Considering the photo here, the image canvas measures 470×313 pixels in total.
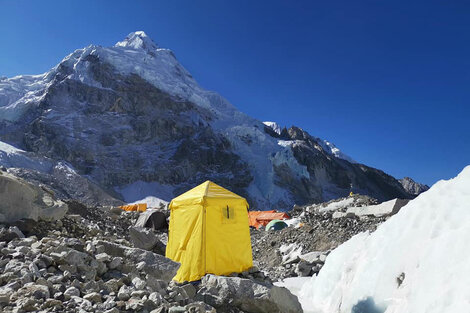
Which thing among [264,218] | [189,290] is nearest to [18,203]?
[189,290]

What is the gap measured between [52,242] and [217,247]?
12.3ft

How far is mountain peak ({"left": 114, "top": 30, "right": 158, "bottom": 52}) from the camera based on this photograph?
117000 millimetres

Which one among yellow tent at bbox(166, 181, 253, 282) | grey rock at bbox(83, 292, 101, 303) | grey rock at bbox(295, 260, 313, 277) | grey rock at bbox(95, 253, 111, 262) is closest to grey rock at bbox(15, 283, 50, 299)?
grey rock at bbox(83, 292, 101, 303)

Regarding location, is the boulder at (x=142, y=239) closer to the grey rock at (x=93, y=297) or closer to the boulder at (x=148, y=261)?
the boulder at (x=148, y=261)

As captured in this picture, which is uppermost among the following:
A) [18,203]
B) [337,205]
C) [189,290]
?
[337,205]

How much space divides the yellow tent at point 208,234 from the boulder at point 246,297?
2.30 m

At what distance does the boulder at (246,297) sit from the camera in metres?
4.46

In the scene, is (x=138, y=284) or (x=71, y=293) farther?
(x=138, y=284)

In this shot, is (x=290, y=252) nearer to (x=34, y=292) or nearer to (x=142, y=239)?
(x=142, y=239)

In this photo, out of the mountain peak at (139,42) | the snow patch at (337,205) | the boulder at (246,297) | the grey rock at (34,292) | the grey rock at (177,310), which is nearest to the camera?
the grey rock at (34,292)

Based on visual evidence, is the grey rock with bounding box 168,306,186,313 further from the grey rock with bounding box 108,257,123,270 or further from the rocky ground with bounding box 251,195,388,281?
the rocky ground with bounding box 251,195,388,281

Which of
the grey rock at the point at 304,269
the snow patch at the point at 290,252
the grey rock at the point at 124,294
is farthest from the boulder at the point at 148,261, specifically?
the snow patch at the point at 290,252

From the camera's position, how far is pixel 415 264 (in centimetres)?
342

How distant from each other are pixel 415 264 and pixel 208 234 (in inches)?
176
